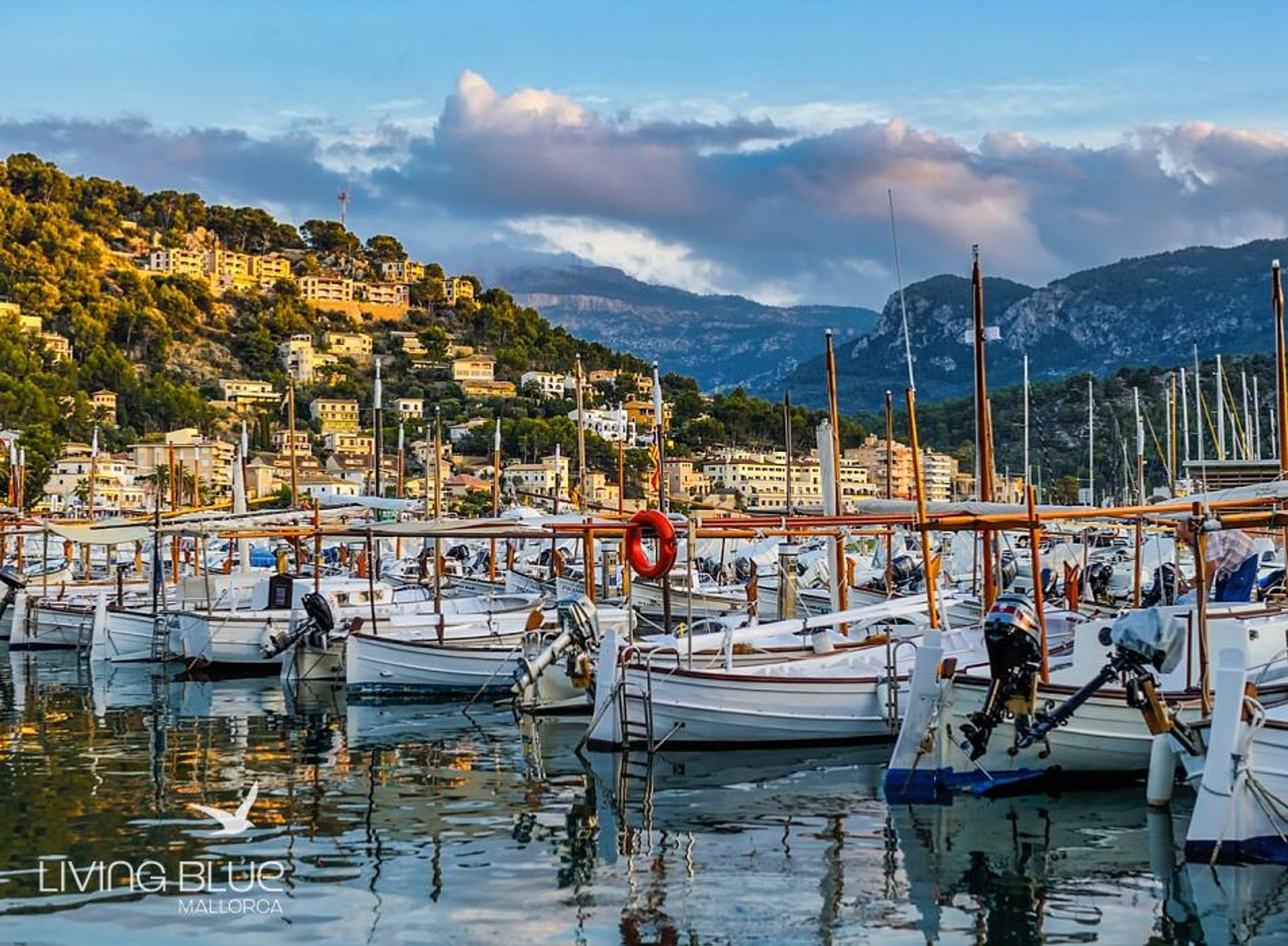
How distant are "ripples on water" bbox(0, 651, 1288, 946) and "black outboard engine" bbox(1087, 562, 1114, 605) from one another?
22.3 metres

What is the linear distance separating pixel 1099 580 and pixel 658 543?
23.6 m

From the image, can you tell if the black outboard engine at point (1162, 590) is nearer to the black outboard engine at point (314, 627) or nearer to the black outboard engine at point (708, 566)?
the black outboard engine at point (314, 627)

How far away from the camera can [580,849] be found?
1612cm

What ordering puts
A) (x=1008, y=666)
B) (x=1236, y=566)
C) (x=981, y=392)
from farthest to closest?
(x=981, y=392), (x=1236, y=566), (x=1008, y=666)

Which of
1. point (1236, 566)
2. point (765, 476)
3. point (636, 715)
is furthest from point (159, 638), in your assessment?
point (765, 476)

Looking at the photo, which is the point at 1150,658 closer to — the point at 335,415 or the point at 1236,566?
the point at 1236,566

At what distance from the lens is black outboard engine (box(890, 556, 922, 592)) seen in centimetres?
4481

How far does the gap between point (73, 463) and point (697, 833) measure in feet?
439

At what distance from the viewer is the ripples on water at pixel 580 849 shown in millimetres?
13156

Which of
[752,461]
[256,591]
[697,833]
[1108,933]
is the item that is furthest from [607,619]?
[752,461]

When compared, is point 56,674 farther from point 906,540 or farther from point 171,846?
point 906,540

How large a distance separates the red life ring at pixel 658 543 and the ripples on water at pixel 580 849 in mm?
2659

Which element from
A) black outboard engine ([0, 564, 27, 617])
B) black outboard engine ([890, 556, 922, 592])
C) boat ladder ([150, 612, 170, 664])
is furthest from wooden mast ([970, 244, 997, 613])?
black outboard engine ([0, 564, 27, 617])

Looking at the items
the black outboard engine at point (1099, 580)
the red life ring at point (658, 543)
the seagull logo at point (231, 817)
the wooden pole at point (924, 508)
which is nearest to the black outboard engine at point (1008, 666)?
the wooden pole at point (924, 508)
